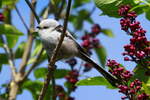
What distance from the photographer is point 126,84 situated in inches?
100

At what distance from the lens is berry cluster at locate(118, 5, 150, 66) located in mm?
2537

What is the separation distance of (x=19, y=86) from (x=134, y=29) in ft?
7.67

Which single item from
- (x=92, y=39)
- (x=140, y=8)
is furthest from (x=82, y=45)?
(x=140, y=8)

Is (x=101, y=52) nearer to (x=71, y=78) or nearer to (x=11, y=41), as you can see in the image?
(x=71, y=78)

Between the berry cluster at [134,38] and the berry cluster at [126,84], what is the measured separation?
0.10 metres

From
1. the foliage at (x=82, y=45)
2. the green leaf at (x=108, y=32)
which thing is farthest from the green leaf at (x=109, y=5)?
the green leaf at (x=108, y=32)

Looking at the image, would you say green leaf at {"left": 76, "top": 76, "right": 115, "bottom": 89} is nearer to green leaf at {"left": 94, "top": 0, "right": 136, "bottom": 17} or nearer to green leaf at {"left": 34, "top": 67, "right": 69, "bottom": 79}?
green leaf at {"left": 94, "top": 0, "right": 136, "bottom": 17}

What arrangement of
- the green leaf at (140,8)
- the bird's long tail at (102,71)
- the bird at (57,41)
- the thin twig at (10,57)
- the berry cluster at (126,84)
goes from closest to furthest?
the berry cluster at (126,84)
the green leaf at (140,8)
the bird's long tail at (102,71)
the bird at (57,41)
the thin twig at (10,57)

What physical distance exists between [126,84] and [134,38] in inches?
12.3

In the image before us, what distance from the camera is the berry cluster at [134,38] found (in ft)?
8.32

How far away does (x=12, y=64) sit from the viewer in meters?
4.86

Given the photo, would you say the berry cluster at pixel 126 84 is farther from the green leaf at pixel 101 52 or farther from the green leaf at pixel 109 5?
the green leaf at pixel 101 52

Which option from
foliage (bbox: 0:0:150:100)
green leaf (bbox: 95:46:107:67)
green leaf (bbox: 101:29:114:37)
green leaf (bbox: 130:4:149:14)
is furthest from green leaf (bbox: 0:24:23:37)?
green leaf (bbox: 101:29:114:37)

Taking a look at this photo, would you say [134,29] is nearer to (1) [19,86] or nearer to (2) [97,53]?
(1) [19,86]
